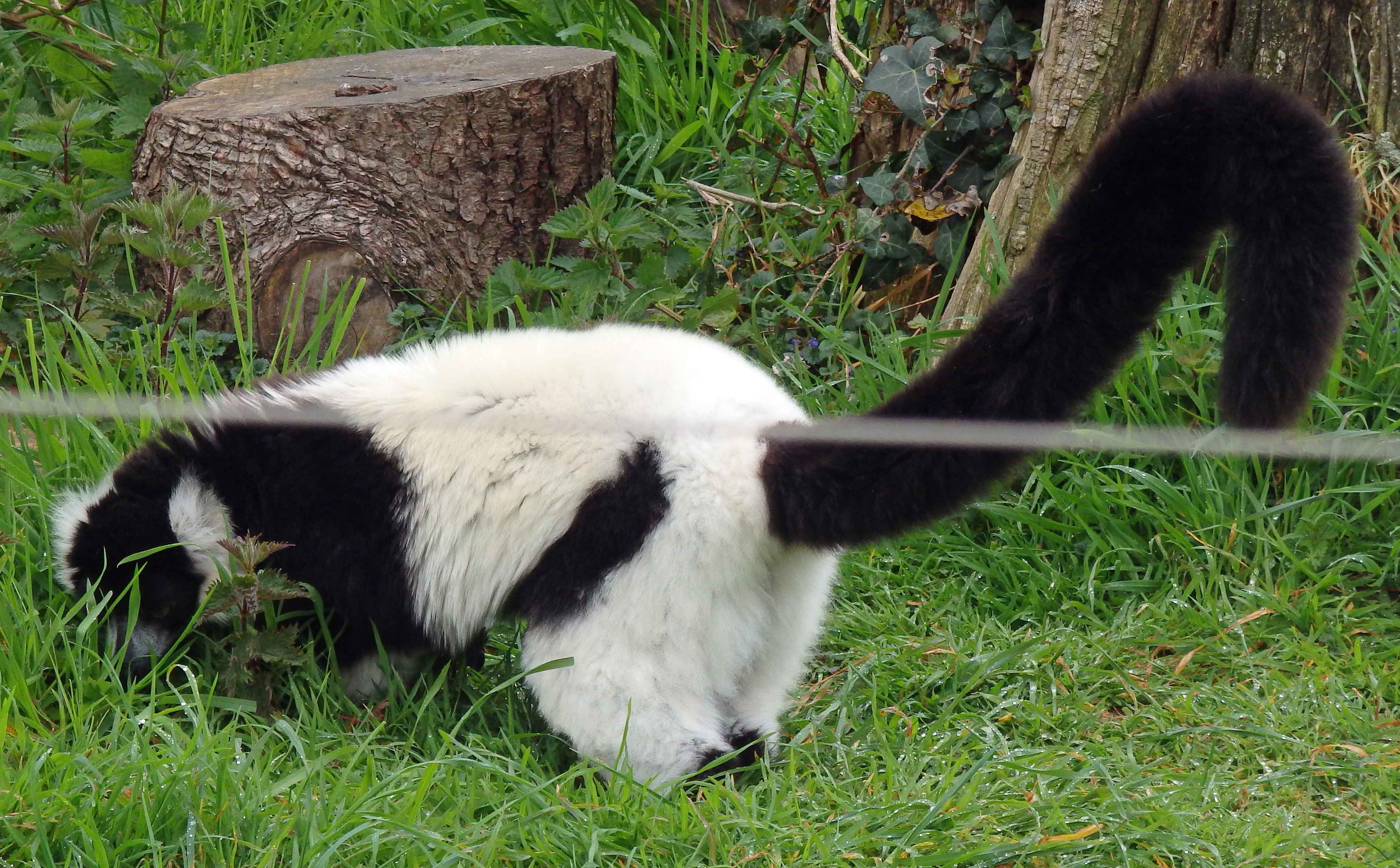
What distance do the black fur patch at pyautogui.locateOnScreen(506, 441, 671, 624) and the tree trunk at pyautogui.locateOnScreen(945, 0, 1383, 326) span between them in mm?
1735

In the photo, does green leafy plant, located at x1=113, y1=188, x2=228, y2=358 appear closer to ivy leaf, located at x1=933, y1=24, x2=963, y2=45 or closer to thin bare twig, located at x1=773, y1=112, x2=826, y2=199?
thin bare twig, located at x1=773, y1=112, x2=826, y2=199

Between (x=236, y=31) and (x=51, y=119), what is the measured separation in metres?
1.61

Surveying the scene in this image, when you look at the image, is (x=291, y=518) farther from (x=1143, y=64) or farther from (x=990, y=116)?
(x=1143, y=64)

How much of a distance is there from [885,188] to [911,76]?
370 mm

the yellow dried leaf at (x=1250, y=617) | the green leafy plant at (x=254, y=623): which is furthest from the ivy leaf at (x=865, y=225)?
the green leafy plant at (x=254, y=623)

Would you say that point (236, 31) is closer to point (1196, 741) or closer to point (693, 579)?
point (693, 579)

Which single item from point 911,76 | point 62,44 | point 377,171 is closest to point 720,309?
point 911,76

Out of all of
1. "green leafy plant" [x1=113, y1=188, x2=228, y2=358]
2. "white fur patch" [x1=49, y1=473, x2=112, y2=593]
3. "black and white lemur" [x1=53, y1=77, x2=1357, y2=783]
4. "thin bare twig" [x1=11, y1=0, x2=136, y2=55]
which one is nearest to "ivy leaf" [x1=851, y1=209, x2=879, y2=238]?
"black and white lemur" [x1=53, y1=77, x2=1357, y2=783]

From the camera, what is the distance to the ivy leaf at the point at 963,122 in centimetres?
418

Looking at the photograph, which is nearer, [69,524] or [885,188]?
[69,524]

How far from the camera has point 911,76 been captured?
433 centimetres

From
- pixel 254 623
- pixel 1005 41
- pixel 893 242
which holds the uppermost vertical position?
pixel 1005 41

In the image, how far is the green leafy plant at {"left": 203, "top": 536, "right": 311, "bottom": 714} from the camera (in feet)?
8.62

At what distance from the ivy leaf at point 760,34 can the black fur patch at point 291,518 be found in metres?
2.83
